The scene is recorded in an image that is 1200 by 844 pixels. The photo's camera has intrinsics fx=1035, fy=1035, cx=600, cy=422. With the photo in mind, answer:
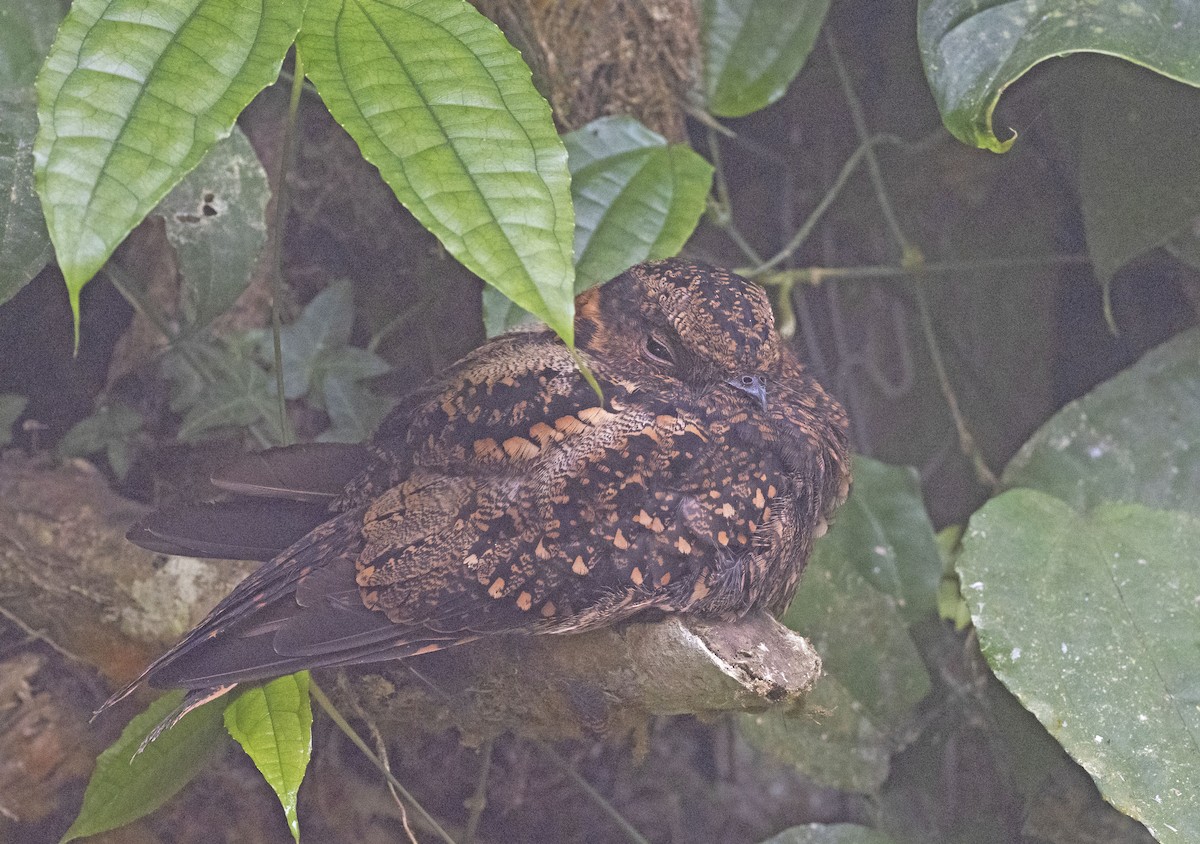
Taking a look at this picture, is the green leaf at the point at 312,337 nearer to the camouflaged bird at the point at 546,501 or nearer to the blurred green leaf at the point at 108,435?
the blurred green leaf at the point at 108,435

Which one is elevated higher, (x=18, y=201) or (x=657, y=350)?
(x=18, y=201)

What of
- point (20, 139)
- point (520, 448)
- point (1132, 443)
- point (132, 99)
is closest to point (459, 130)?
point (132, 99)

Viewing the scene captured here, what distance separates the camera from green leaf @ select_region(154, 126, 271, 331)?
1.22m

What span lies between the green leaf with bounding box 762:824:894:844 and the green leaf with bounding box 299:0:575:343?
39.4 inches

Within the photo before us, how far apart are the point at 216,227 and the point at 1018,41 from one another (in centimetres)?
94

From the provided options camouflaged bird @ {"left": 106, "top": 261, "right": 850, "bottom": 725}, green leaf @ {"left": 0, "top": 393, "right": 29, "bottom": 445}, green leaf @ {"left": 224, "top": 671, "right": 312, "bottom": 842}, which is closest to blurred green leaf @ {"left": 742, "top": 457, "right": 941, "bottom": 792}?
camouflaged bird @ {"left": 106, "top": 261, "right": 850, "bottom": 725}

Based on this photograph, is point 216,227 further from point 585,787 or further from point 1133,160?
point 1133,160

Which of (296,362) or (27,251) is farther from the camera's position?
(296,362)

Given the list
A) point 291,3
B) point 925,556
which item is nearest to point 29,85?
point 291,3

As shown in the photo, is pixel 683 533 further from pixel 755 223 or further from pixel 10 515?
pixel 755 223

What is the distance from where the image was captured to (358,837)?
1437mm

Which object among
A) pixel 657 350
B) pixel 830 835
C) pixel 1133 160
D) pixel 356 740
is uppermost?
pixel 1133 160

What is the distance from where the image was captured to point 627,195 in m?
1.40

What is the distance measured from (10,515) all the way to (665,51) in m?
1.14
